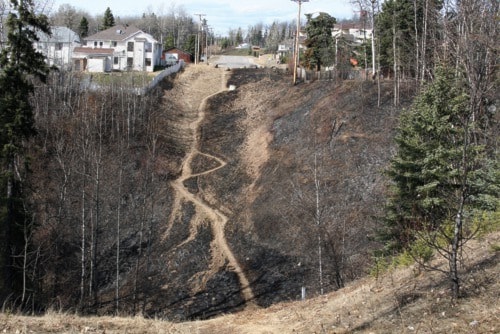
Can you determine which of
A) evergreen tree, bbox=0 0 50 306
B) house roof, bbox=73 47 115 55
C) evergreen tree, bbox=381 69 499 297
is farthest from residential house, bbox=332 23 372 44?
evergreen tree, bbox=0 0 50 306

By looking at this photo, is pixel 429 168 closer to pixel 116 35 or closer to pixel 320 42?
pixel 320 42

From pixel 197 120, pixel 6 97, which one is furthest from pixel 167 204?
pixel 197 120

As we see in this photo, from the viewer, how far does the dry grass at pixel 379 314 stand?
779cm

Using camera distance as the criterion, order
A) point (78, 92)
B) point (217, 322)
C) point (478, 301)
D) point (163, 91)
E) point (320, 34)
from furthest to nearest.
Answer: point (320, 34) < point (163, 91) < point (78, 92) < point (217, 322) < point (478, 301)

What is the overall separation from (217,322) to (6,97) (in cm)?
1145

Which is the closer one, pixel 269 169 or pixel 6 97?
pixel 6 97

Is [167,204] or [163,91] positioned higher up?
[163,91]

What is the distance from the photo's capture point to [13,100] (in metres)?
17.0

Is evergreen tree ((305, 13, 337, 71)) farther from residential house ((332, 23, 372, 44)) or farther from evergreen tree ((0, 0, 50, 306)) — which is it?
evergreen tree ((0, 0, 50, 306))

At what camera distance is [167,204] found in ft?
99.5

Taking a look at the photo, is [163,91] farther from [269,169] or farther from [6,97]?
[6,97]

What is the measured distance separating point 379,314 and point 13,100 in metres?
14.5

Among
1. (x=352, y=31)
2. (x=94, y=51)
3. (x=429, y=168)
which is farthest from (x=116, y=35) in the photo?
(x=429, y=168)

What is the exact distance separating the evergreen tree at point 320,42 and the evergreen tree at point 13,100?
4192 cm
